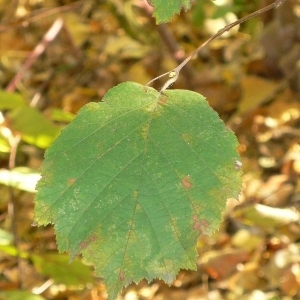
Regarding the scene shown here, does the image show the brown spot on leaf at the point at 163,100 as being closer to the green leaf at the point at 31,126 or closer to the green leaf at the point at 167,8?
the green leaf at the point at 167,8

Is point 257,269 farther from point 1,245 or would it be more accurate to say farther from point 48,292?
point 1,245

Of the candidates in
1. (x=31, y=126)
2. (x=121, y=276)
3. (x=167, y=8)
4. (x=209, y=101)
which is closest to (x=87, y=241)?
(x=121, y=276)

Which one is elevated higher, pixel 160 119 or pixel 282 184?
pixel 160 119

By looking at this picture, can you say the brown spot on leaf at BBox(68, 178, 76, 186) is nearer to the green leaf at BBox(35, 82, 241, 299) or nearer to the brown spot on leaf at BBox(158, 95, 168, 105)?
the green leaf at BBox(35, 82, 241, 299)

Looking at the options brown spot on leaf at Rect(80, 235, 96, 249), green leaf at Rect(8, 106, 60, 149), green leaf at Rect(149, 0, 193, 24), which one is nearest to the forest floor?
green leaf at Rect(8, 106, 60, 149)

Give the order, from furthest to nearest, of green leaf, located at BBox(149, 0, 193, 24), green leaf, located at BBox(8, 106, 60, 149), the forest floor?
the forest floor → green leaf, located at BBox(8, 106, 60, 149) → green leaf, located at BBox(149, 0, 193, 24)

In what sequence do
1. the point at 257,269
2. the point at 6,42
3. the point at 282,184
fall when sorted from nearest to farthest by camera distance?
1. the point at 257,269
2. the point at 282,184
3. the point at 6,42

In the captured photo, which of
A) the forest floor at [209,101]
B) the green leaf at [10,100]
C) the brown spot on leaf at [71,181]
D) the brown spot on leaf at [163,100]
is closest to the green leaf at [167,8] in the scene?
the brown spot on leaf at [163,100]

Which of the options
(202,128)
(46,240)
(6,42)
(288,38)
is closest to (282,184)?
(288,38)
